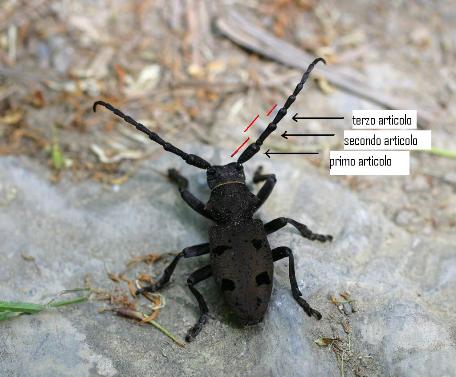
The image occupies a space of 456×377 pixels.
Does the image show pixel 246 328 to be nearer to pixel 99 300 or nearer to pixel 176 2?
pixel 99 300

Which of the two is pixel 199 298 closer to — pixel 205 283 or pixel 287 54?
pixel 205 283

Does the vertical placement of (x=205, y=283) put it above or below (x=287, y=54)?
below

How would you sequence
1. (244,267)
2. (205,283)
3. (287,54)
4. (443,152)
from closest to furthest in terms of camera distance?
(244,267), (205,283), (443,152), (287,54)

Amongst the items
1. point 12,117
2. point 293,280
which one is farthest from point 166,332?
point 12,117

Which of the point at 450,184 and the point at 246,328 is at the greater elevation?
the point at 450,184

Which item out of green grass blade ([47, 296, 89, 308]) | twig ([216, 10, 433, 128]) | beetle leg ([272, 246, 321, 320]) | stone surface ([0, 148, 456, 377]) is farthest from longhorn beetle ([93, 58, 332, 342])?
twig ([216, 10, 433, 128])

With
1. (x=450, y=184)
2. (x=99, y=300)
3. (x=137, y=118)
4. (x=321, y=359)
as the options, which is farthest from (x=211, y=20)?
(x=321, y=359)

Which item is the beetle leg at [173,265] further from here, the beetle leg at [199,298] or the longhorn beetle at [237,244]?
the beetle leg at [199,298]
